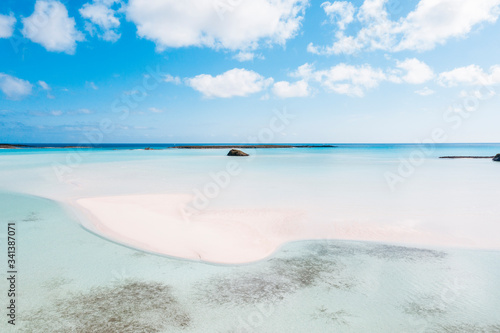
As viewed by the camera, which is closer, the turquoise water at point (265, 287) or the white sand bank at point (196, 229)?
the turquoise water at point (265, 287)

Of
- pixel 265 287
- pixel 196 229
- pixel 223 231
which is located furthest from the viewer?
pixel 196 229

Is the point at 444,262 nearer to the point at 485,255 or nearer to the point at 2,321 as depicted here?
the point at 485,255

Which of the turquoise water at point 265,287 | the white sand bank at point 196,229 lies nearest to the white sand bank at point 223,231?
the white sand bank at point 196,229

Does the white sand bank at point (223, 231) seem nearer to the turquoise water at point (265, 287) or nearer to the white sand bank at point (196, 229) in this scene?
the white sand bank at point (196, 229)

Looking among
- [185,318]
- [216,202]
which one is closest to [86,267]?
[185,318]

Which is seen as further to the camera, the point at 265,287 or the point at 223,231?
the point at 223,231

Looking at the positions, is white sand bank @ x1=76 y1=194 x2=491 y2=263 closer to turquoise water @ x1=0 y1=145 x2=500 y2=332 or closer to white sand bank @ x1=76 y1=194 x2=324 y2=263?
white sand bank @ x1=76 y1=194 x2=324 y2=263

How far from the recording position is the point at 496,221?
7824 millimetres

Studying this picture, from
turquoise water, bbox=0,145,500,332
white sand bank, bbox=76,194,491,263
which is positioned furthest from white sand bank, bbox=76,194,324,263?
turquoise water, bbox=0,145,500,332

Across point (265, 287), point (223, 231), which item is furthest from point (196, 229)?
point (265, 287)

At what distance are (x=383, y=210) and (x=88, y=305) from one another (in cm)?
846

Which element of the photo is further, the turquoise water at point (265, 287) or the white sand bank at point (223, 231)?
the white sand bank at point (223, 231)

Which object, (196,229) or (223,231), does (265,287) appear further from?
(196,229)

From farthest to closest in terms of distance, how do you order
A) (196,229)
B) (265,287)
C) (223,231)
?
(196,229) < (223,231) < (265,287)
